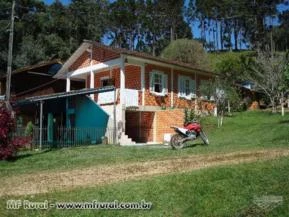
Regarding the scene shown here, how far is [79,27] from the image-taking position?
59031mm

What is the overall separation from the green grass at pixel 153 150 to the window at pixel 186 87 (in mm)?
2740

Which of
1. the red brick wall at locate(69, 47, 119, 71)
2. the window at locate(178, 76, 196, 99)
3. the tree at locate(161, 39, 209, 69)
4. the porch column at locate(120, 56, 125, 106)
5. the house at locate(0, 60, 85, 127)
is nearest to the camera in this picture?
the porch column at locate(120, 56, 125, 106)

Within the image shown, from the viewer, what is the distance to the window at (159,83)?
26.2 metres

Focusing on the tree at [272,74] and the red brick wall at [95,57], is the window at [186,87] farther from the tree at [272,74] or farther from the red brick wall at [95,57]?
the tree at [272,74]

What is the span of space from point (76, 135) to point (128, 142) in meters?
2.59

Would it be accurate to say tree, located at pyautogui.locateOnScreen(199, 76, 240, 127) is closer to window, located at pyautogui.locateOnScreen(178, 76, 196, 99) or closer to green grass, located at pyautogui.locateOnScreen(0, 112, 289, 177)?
green grass, located at pyautogui.locateOnScreen(0, 112, 289, 177)

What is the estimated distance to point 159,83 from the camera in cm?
2680

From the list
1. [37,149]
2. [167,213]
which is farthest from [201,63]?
[167,213]

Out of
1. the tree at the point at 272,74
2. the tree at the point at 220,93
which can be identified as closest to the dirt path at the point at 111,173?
the tree at the point at 220,93


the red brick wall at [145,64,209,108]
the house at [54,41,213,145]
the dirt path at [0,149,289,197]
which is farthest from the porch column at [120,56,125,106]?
the dirt path at [0,149,289,197]

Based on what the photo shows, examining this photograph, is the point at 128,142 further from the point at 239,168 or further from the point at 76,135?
the point at 239,168

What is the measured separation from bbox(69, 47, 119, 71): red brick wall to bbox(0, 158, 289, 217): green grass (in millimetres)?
16675

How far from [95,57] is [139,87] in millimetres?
3565

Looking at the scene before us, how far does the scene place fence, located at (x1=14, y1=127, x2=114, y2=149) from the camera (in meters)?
21.1
